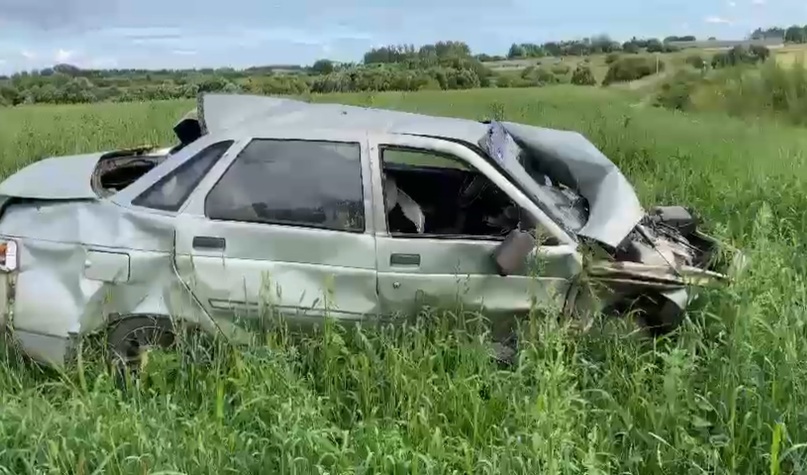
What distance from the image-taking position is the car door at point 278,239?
4.16 metres

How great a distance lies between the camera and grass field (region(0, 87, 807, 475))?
320 cm

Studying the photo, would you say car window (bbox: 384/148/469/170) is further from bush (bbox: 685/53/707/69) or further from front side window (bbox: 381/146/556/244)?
bush (bbox: 685/53/707/69)

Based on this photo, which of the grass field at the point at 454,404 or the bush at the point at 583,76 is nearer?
the grass field at the point at 454,404

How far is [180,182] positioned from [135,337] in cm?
83

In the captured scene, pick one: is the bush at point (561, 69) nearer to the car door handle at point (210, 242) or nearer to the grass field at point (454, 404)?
the grass field at point (454, 404)

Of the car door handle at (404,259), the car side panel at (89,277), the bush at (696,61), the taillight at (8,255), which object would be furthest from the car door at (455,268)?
the bush at (696,61)

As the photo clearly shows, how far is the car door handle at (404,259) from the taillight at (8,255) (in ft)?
6.31

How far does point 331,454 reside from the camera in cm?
320

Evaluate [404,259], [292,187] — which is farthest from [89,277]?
[404,259]

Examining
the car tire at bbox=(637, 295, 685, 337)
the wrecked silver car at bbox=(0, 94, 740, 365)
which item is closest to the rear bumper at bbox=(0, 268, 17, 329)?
the wrecked silver car at bbox=(0, 94, 740, 365)

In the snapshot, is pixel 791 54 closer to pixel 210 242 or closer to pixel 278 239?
pixel 278 239

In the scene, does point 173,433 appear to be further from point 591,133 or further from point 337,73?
point 337,73

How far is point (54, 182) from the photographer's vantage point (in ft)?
14.7

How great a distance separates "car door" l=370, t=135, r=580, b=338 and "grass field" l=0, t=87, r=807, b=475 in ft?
0.49
